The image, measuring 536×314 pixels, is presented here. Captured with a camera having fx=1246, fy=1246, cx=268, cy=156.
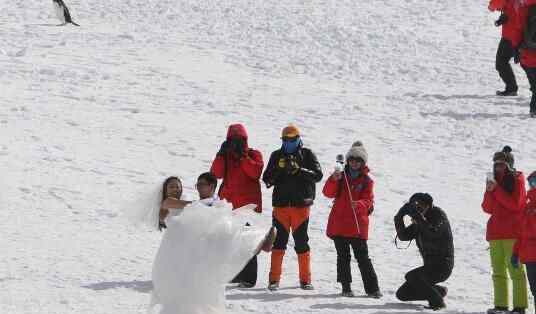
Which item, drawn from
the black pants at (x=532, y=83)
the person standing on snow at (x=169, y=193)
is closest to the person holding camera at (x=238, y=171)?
the person standing on snow at (x=169, y=193)

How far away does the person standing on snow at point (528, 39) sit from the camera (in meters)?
18.1

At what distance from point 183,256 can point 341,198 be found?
11.6 feet

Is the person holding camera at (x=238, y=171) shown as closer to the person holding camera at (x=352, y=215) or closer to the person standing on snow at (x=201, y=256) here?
the person holding camera at (x=352, y=215)

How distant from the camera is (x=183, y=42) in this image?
21.2 metres

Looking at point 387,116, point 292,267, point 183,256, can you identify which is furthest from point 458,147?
point 183,256

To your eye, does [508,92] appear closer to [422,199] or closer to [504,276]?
[422,199]

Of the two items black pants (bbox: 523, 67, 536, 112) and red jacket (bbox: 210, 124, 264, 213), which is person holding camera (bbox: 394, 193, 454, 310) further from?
black pants (bbox: 523, 67, 536, 112)

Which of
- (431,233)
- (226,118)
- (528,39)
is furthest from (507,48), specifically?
(431,233)

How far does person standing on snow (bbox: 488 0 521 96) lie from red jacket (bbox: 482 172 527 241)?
8.95 m

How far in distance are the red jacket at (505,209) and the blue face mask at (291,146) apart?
1.72 m

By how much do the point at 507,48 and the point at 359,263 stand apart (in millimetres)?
9225

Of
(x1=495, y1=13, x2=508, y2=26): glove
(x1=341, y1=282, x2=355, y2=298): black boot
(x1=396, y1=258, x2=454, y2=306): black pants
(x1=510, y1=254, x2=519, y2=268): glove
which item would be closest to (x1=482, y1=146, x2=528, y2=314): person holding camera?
(x1=510, y1=254, x2=519, y2=268): glove

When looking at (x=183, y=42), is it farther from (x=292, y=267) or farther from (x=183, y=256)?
(x=183, y=256)

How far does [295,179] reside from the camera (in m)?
10.9
